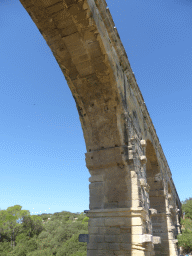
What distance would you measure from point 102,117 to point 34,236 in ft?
85.9

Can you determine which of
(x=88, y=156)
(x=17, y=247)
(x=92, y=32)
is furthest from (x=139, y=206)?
(x=17, y=247)

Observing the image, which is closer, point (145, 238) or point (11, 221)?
point (145, 238)

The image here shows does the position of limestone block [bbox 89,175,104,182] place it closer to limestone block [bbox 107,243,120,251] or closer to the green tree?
limestone block [bbox 107,243,120,251]

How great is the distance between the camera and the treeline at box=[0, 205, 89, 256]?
20.3 m

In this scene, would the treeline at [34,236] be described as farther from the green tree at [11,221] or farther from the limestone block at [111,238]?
the limestone block at [111,238]

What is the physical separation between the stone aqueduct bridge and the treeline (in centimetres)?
1748

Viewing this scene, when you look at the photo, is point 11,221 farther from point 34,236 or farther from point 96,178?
point 96,178

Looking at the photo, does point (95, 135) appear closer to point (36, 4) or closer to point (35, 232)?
point (36, 4)

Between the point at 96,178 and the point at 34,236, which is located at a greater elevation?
the point at 96,178

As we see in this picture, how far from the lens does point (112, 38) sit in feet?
14.9

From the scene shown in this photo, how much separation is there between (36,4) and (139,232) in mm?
4340

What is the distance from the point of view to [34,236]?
25672mm

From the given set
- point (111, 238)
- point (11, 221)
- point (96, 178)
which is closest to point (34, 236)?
point (11, 221)

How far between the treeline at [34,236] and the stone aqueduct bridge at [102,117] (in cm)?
1748
